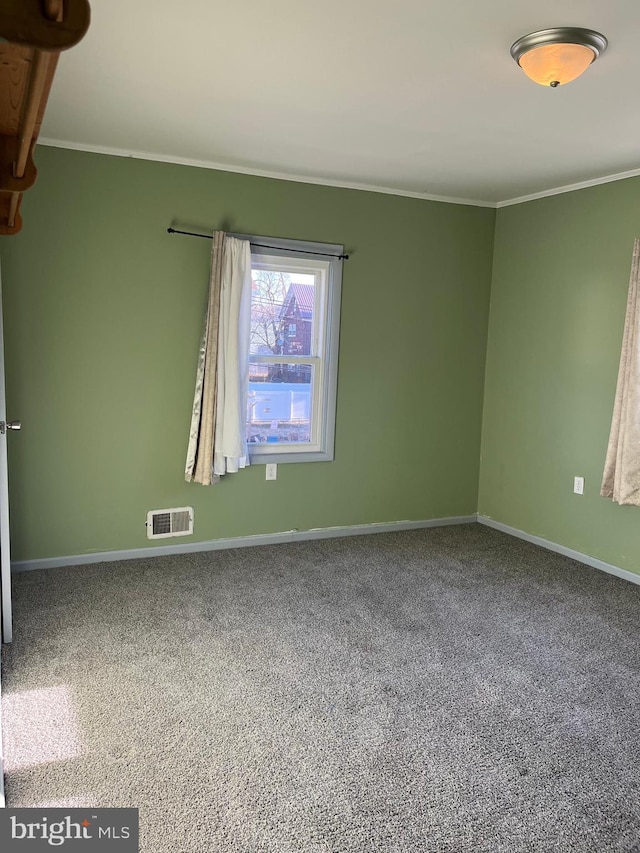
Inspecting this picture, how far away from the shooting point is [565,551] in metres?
4.30

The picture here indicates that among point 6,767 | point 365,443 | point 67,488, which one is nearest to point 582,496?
point 365,443

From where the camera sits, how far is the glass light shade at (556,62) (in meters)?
2.14

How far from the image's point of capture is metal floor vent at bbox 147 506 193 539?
4.00m

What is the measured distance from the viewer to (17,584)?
346 centimetres

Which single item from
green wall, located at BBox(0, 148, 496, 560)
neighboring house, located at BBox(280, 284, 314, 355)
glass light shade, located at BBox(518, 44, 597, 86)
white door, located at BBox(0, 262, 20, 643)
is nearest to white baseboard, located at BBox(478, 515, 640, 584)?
green wall, located at BBox(0, 148, 496, 560)

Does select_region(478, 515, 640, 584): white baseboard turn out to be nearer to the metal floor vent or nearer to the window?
the window

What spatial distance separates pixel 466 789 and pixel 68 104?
3184 millimetres

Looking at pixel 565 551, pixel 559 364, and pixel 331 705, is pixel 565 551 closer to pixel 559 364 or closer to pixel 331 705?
pixel 559 364

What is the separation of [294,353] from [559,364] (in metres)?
1.79

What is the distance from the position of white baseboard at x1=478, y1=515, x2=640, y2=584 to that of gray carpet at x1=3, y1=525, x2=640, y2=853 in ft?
0.55

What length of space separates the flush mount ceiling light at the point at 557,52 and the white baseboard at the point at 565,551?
9.36 ft

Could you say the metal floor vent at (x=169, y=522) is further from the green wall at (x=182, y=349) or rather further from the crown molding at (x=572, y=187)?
the crown molding at (x=572, y=187)

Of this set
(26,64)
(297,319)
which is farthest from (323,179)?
(26,64)

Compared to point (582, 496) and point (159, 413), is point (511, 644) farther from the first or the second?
point (159, 413)
